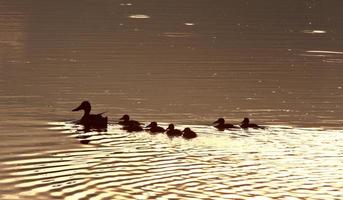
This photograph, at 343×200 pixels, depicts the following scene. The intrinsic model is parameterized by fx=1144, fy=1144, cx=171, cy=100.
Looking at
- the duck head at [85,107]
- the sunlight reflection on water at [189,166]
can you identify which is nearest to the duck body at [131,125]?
the sunlight reflection on water at [189,166]

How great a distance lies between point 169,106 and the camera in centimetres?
2722

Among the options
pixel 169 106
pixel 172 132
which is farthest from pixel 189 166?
pixel 169 106

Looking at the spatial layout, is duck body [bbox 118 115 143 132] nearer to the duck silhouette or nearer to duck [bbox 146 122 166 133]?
the duck silhouette

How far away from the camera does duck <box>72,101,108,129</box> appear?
23.4m

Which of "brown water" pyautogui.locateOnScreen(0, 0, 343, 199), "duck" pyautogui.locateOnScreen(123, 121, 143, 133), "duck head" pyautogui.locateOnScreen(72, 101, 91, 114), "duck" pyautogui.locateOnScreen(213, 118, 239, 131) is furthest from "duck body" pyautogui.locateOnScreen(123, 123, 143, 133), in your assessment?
"duck head" pyautogui.locateOnScreen(72, 101, 91, 114)

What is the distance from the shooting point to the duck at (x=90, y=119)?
23.4 m

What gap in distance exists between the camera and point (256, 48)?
44.1 m

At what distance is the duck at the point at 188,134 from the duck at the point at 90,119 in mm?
1998

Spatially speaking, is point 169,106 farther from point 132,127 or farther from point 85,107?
point 132,127

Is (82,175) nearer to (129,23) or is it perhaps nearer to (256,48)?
(256,48)

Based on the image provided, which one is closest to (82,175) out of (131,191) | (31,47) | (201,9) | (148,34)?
(131,191)

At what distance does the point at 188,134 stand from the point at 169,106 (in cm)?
509

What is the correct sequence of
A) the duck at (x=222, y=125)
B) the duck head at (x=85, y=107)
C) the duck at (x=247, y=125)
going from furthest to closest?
the duck head at (x=85, y=107), the duck at (x=247, y=125), the duck at (x=222, y=125)

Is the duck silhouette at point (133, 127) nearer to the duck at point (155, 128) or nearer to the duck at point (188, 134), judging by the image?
the duck at point (155, 128)
